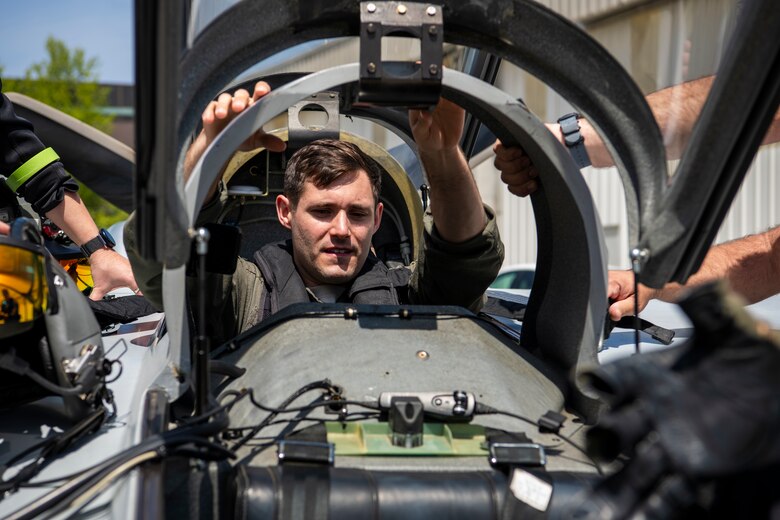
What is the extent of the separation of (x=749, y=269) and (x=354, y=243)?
1.91 m

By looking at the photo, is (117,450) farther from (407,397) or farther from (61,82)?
(61,82)

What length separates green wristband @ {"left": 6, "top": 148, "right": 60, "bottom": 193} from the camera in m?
3.44

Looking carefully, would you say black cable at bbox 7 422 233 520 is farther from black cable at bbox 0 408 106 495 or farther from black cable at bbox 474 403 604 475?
black cable at bbox 474 403 604 475

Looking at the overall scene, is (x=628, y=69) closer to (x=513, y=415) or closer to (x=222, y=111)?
(x=513, y=415)

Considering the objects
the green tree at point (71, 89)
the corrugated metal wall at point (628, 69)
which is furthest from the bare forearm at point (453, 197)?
the green tree at point (71, 89)

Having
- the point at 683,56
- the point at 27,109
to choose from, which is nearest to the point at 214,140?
the point at 683,56

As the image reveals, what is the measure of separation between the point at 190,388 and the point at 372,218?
1.04 m

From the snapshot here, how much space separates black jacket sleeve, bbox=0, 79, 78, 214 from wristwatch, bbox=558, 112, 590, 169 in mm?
2106

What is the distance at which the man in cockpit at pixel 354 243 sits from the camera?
263 centimetres

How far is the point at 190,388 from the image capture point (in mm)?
2143

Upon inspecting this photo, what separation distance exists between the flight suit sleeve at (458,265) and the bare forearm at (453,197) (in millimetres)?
29

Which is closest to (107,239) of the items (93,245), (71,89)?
(93,245)

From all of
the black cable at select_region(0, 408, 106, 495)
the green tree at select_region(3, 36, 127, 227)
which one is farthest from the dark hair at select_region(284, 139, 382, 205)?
the green tree at select_region(3, 36, 127, 227)

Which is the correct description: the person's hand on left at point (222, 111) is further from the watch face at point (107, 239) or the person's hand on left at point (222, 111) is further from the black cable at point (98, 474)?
the watch face at point (107, 239)
